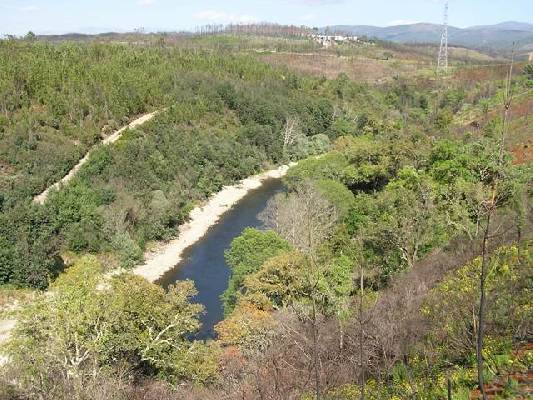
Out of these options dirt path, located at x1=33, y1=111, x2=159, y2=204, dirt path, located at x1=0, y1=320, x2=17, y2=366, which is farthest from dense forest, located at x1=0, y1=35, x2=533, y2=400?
dirt path, located at x1=0, y1=320, x2=17, y2=366

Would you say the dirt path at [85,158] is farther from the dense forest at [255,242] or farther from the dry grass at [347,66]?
the dry grass at [347,66]

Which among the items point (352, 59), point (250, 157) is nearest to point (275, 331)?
point (250, 157)

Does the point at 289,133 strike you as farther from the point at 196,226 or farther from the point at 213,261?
the point at 213,261

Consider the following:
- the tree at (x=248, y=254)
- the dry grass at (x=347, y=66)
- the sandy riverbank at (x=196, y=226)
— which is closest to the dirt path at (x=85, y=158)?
the sandy riverbank at (x=196, y=226)

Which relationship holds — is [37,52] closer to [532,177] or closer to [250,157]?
[250,157]

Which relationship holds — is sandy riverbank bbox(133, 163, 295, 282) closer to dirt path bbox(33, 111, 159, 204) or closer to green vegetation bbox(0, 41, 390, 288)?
green vegetation bbox(0, 41, 390, 288)

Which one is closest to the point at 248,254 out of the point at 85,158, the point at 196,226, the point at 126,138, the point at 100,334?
the point at 100,334
